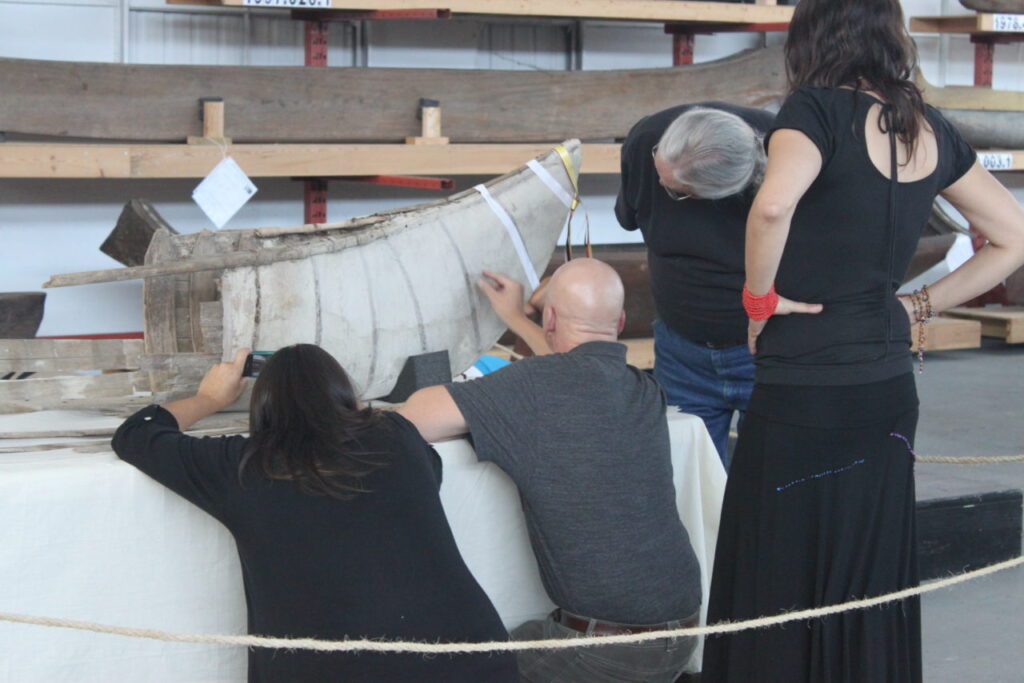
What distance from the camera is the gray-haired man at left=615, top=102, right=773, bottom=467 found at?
89.5 inches

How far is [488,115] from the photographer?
15.4 ft

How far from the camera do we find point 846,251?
75.7 inches

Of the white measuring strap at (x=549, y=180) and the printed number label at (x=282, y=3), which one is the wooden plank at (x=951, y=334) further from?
the white measuring strap at (x=549, y=180)

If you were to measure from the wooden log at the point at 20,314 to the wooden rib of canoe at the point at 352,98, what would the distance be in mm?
599

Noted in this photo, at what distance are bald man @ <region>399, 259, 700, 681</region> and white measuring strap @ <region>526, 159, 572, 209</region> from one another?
22.2 inches

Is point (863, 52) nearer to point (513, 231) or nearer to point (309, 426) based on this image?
point (513, 231)

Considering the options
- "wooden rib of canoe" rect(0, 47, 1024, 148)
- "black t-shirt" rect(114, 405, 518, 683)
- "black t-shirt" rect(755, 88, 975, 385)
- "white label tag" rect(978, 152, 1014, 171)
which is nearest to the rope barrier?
"black t-shirt" rect(114, 405, 518, 683)

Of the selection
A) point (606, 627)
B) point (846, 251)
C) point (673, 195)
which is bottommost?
point (606, 627)

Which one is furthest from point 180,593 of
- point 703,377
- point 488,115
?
point 488,115

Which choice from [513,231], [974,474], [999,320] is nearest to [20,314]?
[513,231]

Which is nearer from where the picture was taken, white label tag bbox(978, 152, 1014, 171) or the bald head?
the bald head

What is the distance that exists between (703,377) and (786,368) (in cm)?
59

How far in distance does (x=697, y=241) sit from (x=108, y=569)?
1.31 meters

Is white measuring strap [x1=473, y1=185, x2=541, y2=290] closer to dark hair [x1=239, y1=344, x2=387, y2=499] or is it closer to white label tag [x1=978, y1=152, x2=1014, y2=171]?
dark hair [x1=239, y1=344, x2=387, y2=499]
